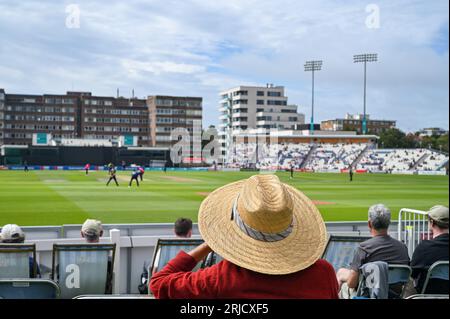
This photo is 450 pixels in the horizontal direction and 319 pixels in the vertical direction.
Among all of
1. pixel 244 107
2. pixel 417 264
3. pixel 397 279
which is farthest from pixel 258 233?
pixel 244 107

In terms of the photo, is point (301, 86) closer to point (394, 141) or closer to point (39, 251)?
point (39, 251)

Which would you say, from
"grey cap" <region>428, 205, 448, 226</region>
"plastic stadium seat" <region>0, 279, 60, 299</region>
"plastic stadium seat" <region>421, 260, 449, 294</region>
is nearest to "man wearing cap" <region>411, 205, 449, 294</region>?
"grey cap" <region>428, 205, 448, 226</region>

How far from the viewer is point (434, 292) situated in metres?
3.34

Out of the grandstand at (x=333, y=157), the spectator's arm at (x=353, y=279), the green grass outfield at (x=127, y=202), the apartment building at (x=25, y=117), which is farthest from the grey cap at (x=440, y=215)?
the grandstand at (x=333, y=157)

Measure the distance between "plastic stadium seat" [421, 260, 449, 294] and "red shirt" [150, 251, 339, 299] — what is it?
1715mm

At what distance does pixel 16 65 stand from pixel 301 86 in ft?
14.6

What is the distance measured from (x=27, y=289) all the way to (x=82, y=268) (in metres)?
1.00

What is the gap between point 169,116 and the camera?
16234 millimetres

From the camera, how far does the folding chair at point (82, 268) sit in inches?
142

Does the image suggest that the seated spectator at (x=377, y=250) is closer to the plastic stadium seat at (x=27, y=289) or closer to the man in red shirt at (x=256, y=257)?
the man in red shirt at (x=256, y=257)

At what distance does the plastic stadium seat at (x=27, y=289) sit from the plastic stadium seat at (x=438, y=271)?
2.18 metres

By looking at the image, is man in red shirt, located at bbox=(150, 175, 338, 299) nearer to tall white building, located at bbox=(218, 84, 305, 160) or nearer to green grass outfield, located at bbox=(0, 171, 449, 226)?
tall white building, located at bbox=(218, 84, 305, 160)
